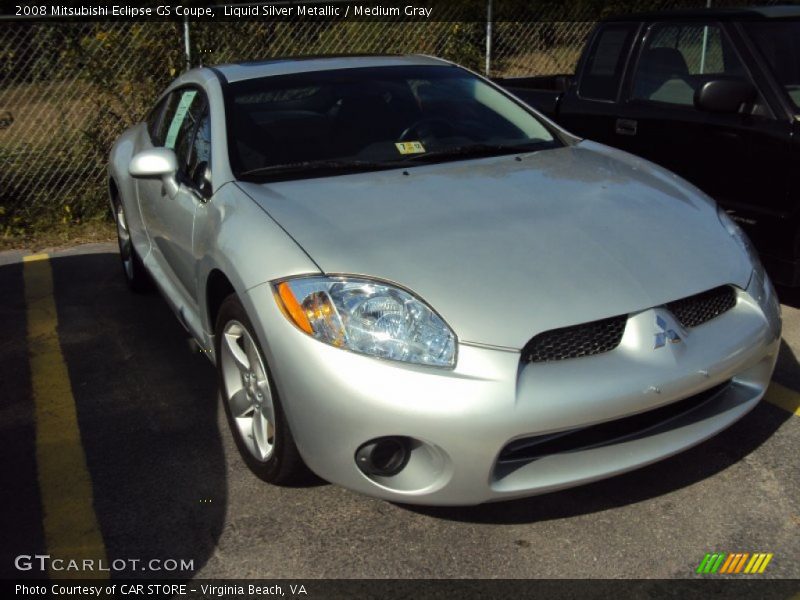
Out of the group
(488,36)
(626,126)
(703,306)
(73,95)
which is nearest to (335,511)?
(703,306)

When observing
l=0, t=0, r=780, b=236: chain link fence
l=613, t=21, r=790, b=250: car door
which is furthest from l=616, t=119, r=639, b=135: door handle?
l=0, t=0, r=780, b=236: chain link fence

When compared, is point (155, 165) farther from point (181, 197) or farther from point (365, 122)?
point (365, 122)

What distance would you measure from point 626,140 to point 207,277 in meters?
3.04

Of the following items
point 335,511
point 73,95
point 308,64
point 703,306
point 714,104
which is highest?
point 308,64

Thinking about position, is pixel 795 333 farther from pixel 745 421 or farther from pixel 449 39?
pixel 449 39

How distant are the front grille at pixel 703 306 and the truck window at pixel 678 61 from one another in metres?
2.38

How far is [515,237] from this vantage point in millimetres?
3018

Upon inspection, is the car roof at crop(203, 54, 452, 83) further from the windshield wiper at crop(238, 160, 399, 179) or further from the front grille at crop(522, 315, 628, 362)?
the front grille at crop(522, 315, 628, 362)

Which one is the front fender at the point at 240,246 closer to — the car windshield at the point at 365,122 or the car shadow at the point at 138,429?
the car windshield at the point at 365,122

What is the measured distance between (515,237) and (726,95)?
225 centimetres

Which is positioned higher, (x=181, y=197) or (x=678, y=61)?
(x=678, y=61)

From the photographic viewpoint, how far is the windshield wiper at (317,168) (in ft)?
11.9

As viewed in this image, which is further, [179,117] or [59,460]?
[179,117]

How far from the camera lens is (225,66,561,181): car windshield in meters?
3.77
